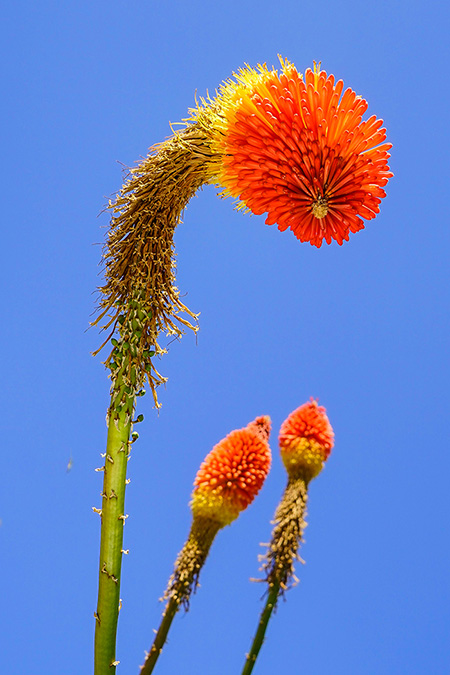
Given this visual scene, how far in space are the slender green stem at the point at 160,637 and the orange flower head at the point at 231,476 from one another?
→ 360 millimetres

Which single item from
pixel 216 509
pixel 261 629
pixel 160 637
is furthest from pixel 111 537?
pixel 261 629

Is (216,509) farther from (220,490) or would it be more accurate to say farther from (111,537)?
(111,537)

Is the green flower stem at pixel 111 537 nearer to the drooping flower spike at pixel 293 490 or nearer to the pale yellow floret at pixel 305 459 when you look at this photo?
the drooping flower spike at pixel 293 490

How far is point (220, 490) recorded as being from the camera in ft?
7.14

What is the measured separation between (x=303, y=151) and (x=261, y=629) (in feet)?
5.99

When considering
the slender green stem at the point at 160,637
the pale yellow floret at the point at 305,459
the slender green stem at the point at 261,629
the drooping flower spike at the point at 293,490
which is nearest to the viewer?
the slender green stem at the point at 160,637

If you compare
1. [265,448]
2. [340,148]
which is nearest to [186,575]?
[265,448]

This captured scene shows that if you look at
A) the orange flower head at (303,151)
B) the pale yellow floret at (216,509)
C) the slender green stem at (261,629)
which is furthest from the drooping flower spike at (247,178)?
the slender green stem at (261,629)

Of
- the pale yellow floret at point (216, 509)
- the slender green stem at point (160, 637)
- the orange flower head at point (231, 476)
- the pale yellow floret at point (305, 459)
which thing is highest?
the pale yellow floret at point (305, 459)

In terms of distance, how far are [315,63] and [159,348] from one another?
0.85 metres

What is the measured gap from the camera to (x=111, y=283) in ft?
5.09

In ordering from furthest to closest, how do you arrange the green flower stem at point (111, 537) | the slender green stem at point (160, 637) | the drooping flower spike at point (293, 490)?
the drooping flower spike at point (293, 490)
the slender green stem at point (160, 637)
the green flower stem at point (111, 537)

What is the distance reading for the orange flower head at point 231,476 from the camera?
2.15 meters

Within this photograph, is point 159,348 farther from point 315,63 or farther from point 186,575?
point 186,575
